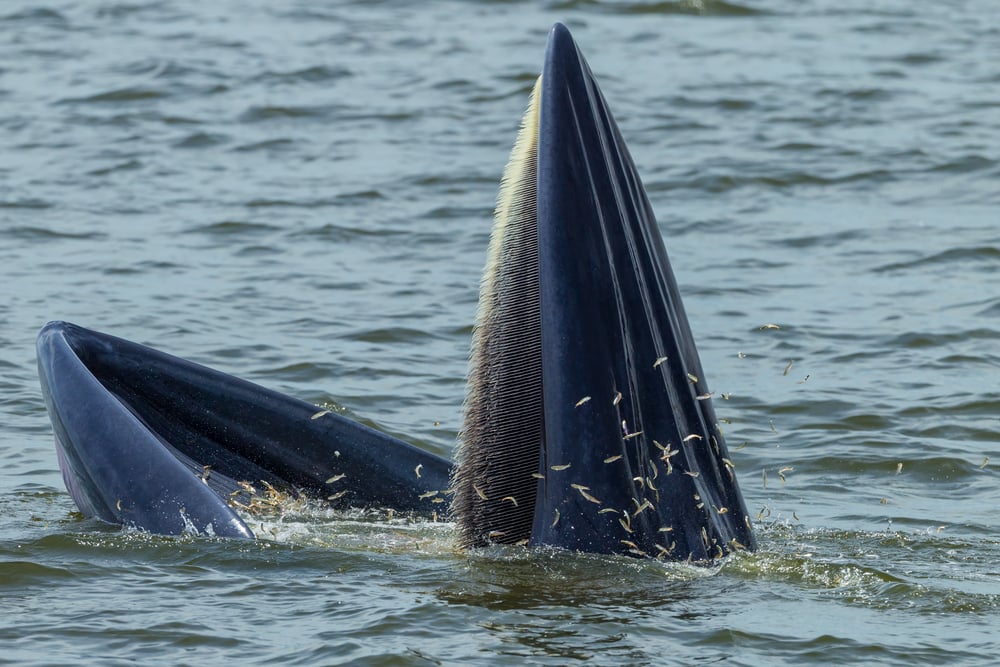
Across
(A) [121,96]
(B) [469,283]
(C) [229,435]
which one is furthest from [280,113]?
(C) [229,435]

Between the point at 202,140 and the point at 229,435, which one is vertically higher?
the point at 202,140

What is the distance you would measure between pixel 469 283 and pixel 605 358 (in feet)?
24.1

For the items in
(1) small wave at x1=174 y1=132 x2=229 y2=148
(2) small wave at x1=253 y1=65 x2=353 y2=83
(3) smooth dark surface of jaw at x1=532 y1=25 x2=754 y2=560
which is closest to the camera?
(3) smooth dark surface of jaw at x1=532 y1=25 x2=754 y2=560

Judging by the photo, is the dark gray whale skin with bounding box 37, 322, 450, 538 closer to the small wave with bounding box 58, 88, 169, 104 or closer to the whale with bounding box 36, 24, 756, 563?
the whale with bounding box 36, 24, 756, 563

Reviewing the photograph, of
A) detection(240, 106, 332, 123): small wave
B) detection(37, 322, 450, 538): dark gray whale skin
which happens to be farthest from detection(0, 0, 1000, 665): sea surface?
detection(37, 322, 450, 538): dark gray whale skin

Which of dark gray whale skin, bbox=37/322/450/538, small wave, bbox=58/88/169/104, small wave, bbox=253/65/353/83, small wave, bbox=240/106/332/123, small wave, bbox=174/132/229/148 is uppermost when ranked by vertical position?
small wave, bbox=253/65/353/83

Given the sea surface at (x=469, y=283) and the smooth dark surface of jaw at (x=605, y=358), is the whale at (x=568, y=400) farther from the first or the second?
the sea surface at (x=469, y=283)

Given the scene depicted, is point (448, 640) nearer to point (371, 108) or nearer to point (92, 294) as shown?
point (92, 294)

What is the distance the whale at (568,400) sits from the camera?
233 inches

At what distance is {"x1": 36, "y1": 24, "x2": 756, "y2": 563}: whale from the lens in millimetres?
5918

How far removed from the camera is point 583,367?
592 cm

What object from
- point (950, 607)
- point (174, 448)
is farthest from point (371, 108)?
point (950, 607)

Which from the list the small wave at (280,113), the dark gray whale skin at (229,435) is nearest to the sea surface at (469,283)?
the small wave at (280,113)

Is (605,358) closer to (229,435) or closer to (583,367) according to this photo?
(583,367)
